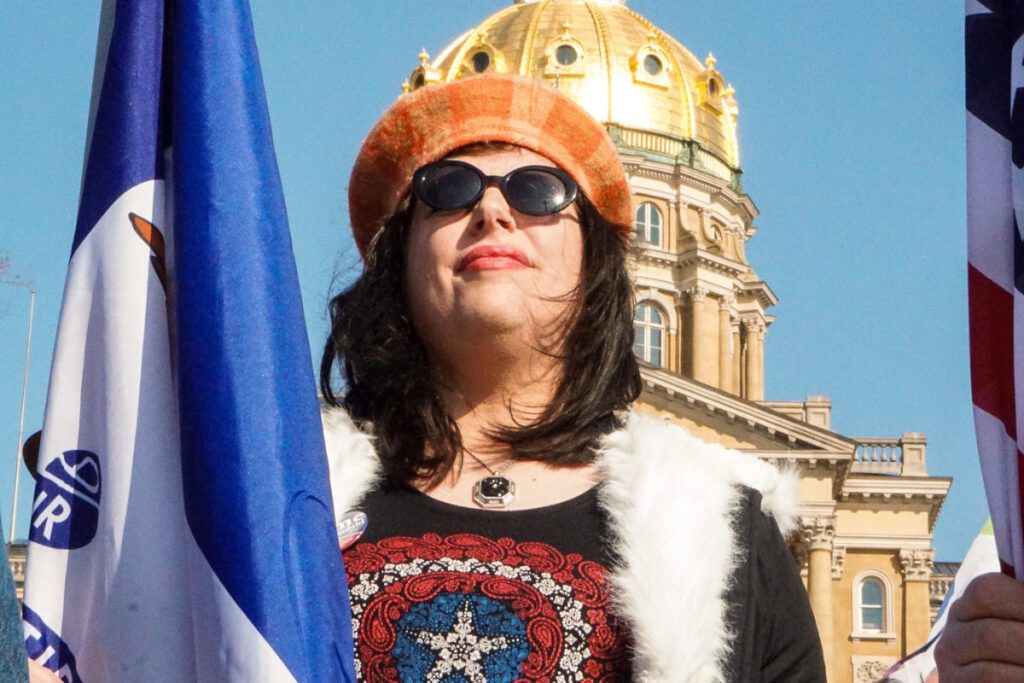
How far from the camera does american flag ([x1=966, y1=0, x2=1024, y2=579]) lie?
2.32 metres

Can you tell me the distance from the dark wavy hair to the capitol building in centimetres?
3802

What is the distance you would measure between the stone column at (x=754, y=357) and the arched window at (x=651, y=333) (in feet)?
8.84

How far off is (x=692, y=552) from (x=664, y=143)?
51471 millimetres

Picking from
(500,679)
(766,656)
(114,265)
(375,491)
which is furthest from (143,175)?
(766,656)

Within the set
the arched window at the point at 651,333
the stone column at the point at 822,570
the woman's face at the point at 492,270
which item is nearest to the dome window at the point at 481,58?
the arched window at the point at 651,333

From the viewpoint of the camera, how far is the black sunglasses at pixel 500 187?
9.19 ft

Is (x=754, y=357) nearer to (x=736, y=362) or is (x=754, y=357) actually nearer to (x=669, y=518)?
(x=736, y=362)

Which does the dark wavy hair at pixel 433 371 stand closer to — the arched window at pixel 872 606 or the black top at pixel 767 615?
the black top at pixel 767 615

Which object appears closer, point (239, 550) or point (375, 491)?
point (239, 550)

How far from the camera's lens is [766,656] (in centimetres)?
262

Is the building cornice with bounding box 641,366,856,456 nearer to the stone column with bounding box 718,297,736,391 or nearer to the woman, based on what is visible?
the stone column with bounding box 718,297,736,391

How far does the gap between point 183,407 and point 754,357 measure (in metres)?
50.7

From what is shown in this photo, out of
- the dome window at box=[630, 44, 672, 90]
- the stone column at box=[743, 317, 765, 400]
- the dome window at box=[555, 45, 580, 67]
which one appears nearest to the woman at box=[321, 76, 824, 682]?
the stone column at box=[743, 317, 765, 400]

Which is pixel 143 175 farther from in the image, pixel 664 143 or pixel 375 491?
pixel 664 143
